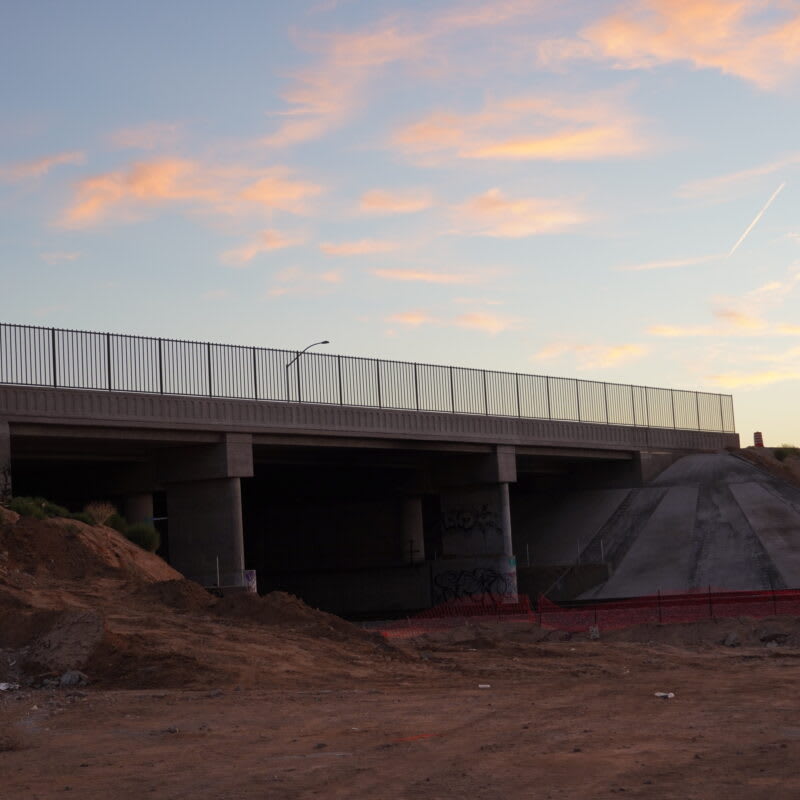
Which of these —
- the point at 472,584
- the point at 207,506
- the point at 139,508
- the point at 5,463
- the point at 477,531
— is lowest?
the point at 472,584

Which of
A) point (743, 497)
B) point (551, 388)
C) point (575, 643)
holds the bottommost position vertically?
point (575, 643)

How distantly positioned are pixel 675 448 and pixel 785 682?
165ft

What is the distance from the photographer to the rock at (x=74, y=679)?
21.4m

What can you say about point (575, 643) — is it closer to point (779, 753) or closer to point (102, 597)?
point (102, 597)

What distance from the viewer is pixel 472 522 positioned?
6041 centimetres

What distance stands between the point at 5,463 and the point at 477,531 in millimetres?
26613

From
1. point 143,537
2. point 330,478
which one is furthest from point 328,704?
point 330,478

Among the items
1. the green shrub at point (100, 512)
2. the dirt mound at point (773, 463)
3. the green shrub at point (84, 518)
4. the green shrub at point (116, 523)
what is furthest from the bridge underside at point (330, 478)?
the dirt mound at point (773, 463)

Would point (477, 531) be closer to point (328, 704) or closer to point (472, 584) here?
point (472, 584)

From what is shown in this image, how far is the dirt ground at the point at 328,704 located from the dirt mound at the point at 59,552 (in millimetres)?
67

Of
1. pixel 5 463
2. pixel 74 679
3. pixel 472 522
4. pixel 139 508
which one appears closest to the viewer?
pixel 74 679

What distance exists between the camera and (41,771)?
1416cm

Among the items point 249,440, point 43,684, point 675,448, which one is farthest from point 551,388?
point 43,684

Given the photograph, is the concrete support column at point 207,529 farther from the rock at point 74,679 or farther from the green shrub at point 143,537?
the rock at point 74,679
